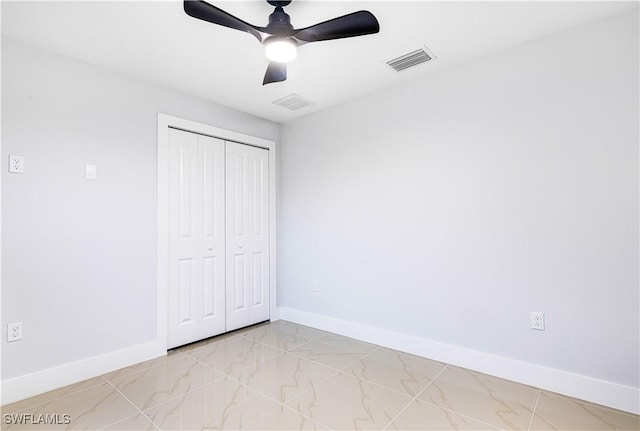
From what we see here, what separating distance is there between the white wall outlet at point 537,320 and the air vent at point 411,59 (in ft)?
6.69

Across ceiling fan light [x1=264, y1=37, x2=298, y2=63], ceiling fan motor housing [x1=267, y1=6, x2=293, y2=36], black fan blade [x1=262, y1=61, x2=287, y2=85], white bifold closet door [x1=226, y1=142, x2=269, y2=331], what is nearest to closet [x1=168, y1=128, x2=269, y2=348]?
white bifold closet door [x1=226, y1=142, x2=269, y2=331]

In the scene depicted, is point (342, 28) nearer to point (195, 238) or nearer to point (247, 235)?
point (195, 238)

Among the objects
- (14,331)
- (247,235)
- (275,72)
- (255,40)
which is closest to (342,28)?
(275,72)

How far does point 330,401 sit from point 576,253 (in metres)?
1.90

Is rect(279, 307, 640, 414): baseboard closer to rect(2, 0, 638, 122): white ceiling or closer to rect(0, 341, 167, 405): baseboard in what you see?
rect(0, 341, 167, 405): baseboard

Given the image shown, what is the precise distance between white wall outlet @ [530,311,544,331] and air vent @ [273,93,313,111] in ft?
8.86

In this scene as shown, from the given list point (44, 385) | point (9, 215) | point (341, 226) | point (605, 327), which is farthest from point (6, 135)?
point (605, 327)

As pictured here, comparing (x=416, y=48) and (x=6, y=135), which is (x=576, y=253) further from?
(x=6, y=135)

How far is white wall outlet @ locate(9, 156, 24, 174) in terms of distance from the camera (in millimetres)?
2262

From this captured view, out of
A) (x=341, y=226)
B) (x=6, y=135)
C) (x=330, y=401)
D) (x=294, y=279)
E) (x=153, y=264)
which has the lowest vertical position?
(x=330, y=401)

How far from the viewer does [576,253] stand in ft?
7.36

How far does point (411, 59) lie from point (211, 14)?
5.17 ft

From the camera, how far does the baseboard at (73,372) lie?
223 cm

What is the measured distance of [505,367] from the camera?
2488 millimetres
